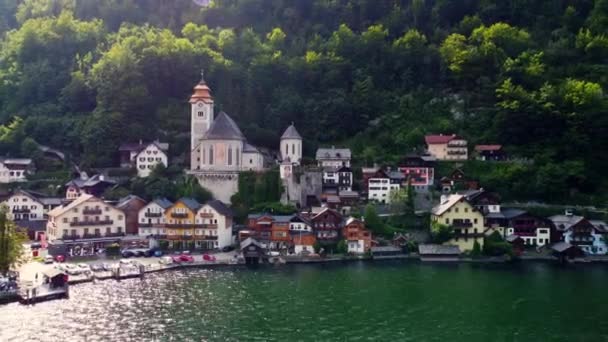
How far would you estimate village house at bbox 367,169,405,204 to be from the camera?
151 ft

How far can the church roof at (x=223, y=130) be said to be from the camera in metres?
48.7

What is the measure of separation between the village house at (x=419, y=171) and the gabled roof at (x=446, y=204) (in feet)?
12.3

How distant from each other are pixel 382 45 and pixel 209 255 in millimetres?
34457

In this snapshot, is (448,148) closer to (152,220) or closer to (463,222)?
(463,222)

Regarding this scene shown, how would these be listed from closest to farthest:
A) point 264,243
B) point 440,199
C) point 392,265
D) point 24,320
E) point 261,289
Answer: point 24,320
point 261,289
point 392,265
point 264,243
point 440,199

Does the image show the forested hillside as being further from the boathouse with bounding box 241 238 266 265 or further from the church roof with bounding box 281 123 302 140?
the boathouse with bounding box 241 238 266 265

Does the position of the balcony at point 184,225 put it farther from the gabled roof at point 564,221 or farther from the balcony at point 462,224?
the gabled roof at point 564,221

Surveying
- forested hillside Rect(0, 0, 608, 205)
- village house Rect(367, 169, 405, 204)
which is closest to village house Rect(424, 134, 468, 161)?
forested hillside Rect(0, 0, 608, 205)

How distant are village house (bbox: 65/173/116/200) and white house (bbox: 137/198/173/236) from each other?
6.61 m

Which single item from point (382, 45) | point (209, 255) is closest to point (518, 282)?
point (209, 255)

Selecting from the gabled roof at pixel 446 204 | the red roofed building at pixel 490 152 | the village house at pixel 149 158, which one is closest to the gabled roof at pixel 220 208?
the village house at pixel 149 158

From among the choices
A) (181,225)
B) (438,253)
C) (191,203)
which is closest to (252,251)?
(181,225)

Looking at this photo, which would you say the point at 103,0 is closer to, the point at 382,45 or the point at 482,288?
the point at 382,45

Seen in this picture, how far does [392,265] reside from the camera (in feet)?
125
